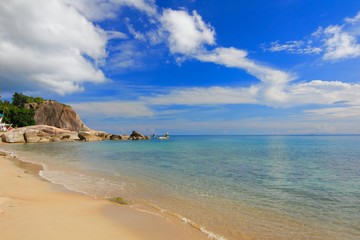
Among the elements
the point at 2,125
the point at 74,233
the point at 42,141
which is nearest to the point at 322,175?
the point at 74,233

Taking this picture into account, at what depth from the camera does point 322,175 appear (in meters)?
20.1

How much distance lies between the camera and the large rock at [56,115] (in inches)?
4150

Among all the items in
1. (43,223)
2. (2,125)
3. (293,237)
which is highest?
(2,125)

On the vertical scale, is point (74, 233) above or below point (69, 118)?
below

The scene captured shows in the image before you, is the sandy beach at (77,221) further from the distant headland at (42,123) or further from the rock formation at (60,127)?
the rock formation at (60,127)

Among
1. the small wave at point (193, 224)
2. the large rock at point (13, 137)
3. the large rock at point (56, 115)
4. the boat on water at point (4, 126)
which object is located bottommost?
the small wave at point (193, 224)

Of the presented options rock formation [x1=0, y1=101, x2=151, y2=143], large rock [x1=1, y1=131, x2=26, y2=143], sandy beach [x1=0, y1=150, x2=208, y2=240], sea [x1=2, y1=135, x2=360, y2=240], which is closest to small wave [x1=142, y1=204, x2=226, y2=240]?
sea [x1=2, y1=135, x2=360, y2=240]

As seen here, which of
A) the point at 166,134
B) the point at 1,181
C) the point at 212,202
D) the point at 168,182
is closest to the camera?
the point at 212,202

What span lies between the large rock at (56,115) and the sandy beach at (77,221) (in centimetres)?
10420

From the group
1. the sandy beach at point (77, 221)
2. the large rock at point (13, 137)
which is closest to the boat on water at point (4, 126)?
the large rock at point (13, 137)

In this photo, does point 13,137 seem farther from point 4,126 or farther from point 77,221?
point 77,221

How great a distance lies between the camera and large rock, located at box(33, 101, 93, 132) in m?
105

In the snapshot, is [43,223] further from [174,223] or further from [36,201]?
[174,223]

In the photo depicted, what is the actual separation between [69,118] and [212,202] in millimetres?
110698
